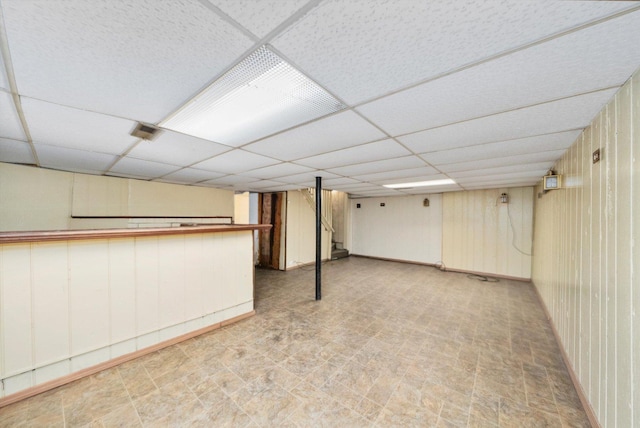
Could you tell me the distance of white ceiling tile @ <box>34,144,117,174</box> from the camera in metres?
2.67

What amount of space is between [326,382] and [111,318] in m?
2.22

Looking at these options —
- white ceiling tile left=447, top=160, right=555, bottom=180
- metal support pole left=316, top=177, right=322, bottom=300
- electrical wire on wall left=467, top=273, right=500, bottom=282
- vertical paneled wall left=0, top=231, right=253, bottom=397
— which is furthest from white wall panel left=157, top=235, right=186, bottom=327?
electrical wire on wall left=467, top=273, right=500, bottom=282

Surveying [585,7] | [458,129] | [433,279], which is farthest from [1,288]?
[433,279]

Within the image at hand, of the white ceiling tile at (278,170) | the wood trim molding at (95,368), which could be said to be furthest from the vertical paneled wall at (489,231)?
the wood trim molding at (95,368)

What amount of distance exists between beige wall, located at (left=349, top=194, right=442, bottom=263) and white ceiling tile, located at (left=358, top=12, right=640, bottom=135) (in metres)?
5.79

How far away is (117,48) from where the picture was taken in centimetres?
103

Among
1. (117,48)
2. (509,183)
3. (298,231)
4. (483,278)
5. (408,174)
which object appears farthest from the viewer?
(298,231)

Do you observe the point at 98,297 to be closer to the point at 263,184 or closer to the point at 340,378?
the point at 340,378

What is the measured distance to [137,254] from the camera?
2.45m

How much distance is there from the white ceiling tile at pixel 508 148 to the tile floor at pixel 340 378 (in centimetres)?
229

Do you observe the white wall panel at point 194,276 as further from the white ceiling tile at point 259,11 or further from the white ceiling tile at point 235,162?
the white ceiling tile at point 259,11

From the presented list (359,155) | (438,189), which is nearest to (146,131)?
(359,155)

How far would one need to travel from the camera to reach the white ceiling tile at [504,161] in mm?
2723

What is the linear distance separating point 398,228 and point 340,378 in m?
6.06
